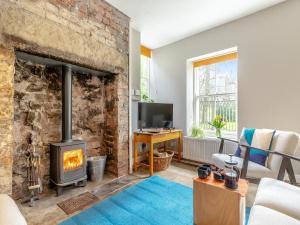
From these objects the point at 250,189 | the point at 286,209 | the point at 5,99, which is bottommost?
the point at 250,189

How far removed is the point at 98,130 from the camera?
2959 millimetres

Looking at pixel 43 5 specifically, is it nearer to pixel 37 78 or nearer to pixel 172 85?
pixel 37 78

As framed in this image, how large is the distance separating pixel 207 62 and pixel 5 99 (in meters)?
3.47

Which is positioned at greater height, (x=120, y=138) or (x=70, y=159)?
(x=120, y=138)

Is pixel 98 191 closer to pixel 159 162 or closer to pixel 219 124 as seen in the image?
pixel 159 162

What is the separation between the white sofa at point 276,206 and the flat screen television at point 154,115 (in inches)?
81.8

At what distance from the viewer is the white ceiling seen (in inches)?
99.3

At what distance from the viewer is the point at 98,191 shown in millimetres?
2293

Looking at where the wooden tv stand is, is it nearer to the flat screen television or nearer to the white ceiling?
the flat screen television

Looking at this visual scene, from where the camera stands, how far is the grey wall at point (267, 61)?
2.43m

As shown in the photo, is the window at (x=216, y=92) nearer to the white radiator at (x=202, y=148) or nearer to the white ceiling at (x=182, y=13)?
the white radiator at (x=202, y=148)

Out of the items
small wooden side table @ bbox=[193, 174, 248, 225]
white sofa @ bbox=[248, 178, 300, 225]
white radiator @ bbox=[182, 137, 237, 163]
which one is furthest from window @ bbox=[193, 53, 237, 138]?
small wooden side table @ bbox=[193, 174, 248, 225]

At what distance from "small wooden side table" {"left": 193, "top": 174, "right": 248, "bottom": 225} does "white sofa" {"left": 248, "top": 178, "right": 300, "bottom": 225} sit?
0.13 meters

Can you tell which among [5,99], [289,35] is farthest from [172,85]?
[5,99]
